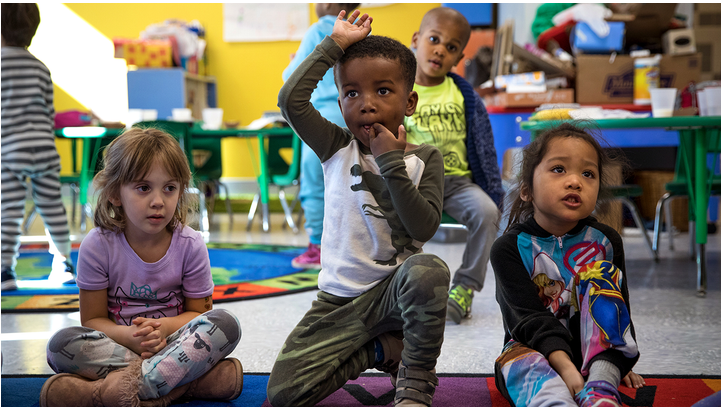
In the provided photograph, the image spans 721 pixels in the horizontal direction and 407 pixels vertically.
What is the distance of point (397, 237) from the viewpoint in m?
1.12

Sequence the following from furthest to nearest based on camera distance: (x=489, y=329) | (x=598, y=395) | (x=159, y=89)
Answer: (x=159, y=89) < (x=489, y=329) < (x=598, y=395)

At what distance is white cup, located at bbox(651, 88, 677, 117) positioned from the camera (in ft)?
6.81

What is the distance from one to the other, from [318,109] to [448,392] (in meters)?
1.56

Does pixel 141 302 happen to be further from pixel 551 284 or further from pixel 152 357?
pixel 551 284

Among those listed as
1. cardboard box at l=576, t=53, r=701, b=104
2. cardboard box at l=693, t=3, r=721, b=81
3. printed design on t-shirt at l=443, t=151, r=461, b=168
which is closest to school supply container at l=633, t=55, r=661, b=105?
cardboard box at l=576, t=53, r=701, b=104

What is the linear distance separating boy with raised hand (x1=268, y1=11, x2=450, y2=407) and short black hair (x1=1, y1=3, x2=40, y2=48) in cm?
169

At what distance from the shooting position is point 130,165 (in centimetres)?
113

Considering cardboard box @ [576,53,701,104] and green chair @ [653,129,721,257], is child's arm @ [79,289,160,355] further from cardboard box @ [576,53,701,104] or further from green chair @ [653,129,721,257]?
cardboard box @ [576,53,701,104]

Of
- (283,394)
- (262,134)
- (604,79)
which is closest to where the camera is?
(283,394)

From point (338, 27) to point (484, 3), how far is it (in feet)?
12.5

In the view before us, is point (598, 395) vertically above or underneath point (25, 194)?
underneath

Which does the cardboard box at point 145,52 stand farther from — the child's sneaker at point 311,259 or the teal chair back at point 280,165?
the child's sneaker at point 311,259

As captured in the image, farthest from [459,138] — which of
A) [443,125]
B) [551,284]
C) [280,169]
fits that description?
[280,169]

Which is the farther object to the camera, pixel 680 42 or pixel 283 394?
pixel 680 42
